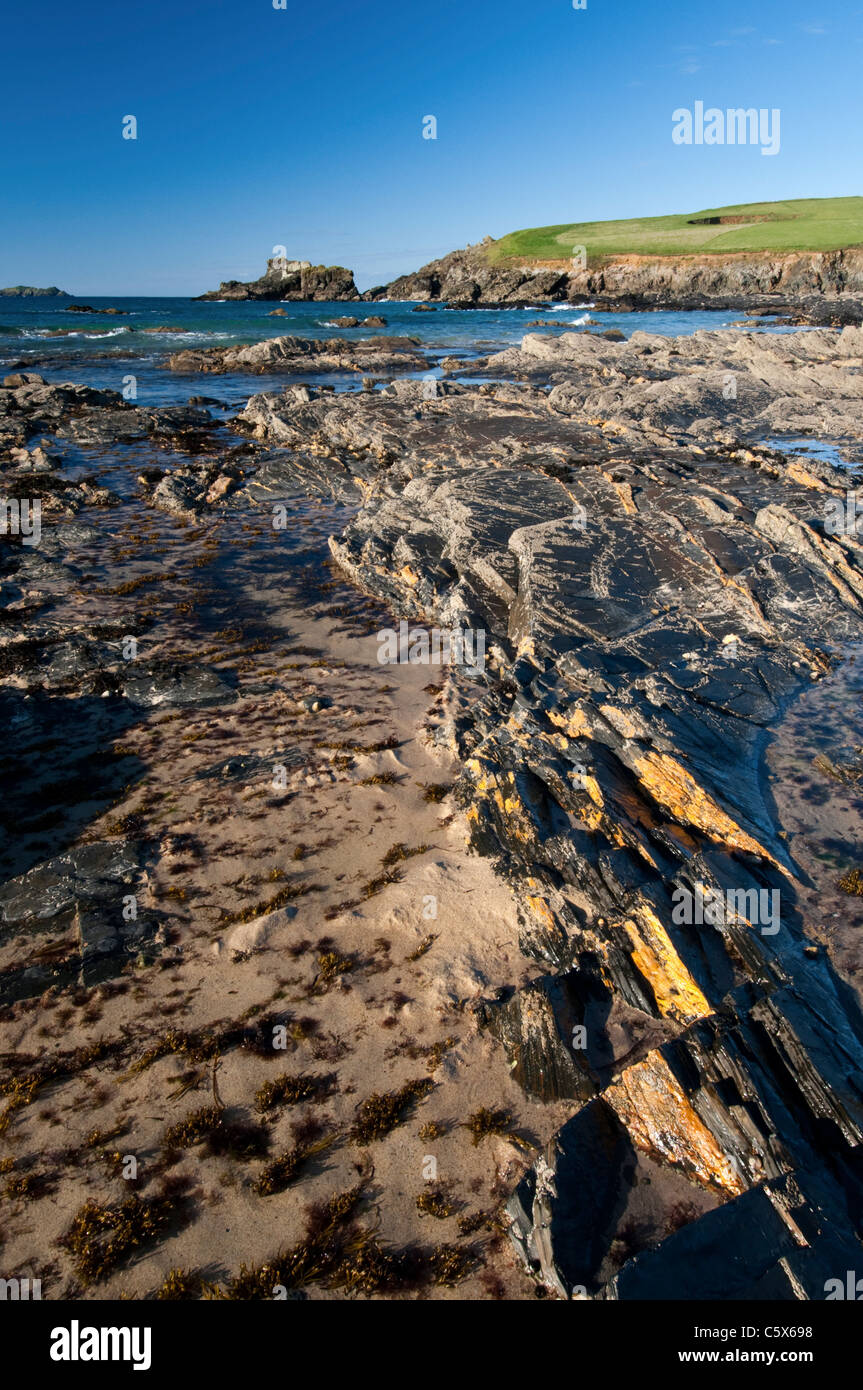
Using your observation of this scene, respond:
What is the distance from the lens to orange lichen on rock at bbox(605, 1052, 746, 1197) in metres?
7.93

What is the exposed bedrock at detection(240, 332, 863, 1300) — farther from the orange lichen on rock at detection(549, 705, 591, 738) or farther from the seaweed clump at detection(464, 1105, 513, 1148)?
the seaweed clump at detection(464, 1105, 513, 1148)

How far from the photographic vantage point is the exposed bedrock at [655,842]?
7.56 metres

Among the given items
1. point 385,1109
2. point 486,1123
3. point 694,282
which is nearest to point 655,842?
point 486,1123

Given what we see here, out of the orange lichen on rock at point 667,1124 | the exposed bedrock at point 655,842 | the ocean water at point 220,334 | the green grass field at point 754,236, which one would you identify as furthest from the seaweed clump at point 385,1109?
the green grass field at point 754,236

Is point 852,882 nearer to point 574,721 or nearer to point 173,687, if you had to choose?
point 574,721

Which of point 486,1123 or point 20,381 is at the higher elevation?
point 20,381

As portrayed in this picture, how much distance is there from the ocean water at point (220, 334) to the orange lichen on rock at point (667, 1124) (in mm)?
63990

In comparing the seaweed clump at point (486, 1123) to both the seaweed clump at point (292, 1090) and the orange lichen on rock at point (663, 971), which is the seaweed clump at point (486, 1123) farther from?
the orange lichen on rock at point (663, 971)

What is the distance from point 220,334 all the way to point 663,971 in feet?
435

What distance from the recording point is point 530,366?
66312 mm

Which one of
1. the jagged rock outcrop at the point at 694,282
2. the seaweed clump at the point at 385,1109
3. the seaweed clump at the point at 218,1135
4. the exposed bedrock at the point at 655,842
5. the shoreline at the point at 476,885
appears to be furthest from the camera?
the jagged rock outcrop at the point at 694,282

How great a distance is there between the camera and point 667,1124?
27.2 ft
